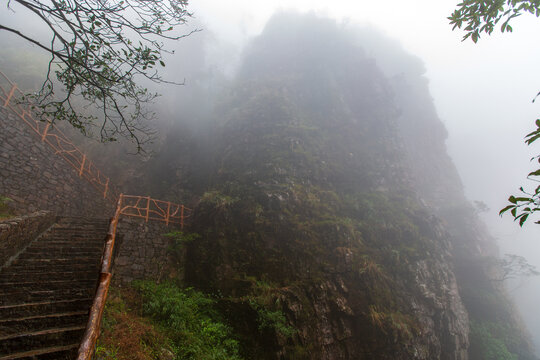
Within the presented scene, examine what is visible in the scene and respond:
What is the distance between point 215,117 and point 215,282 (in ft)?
52.2

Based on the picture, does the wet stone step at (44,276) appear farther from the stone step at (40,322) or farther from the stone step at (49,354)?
the stone step at (49,354)

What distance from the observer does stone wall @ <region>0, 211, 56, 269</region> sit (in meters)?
5.17

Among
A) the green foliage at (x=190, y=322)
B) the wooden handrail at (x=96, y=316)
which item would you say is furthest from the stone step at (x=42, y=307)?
the green foliage at (x=190, y=322)

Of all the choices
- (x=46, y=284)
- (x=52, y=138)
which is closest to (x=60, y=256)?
(x=46, y=284)

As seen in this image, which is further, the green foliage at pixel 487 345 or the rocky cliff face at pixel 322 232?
the green foliage at pixel 487 345

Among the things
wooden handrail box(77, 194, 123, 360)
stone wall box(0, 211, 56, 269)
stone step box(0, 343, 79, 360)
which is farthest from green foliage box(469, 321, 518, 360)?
stone wall box(0, 211, 56, 269)

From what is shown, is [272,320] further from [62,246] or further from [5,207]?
[5,207]

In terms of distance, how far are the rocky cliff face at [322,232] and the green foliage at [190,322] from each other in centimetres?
61

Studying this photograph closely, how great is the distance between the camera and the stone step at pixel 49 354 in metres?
3.54

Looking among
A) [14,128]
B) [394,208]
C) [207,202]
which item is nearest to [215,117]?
[207,202]

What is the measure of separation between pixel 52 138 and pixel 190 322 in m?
11.3

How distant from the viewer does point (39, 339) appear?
3.91 meters

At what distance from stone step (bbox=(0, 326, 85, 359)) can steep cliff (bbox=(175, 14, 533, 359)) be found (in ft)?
14.5

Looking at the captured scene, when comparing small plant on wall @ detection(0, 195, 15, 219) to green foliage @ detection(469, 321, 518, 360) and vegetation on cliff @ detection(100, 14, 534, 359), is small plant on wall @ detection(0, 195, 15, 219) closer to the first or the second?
vegetation on cliff @ detection(100, 14, 534, 359)
